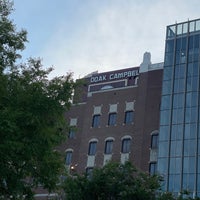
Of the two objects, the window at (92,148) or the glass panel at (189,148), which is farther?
the window at (92,148)

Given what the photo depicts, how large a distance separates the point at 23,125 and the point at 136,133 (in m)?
40.9

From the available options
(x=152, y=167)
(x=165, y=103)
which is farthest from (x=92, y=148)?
(x=165, y=103)

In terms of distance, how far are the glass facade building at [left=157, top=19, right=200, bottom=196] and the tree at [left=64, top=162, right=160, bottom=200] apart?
19.6 m

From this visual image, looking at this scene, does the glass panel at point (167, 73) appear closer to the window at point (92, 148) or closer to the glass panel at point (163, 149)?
the glass panel at point (163, 149)

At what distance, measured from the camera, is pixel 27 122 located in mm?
16188

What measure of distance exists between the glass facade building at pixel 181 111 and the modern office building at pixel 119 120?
166 centimetres

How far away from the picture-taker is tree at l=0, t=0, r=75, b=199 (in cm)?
1583

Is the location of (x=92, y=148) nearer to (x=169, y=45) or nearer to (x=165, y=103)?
(x=165, y=103)

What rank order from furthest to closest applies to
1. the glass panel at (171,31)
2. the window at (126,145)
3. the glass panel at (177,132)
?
1. the glass panel at (171,31)
2. the window at (126,145)
3. the glass panel at (177,132)

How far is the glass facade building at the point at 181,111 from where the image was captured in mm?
50781

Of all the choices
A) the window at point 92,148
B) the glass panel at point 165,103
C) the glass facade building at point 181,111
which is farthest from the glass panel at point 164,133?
the window at point 92,148

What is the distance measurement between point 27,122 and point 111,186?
1432 cm

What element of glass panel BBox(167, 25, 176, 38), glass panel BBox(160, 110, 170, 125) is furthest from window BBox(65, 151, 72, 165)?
glass panel BBox(167, 25, 176, 38)

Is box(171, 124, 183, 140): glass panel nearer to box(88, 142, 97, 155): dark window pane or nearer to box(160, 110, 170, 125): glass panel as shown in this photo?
box(160, 110, 170, 125): glass panel
